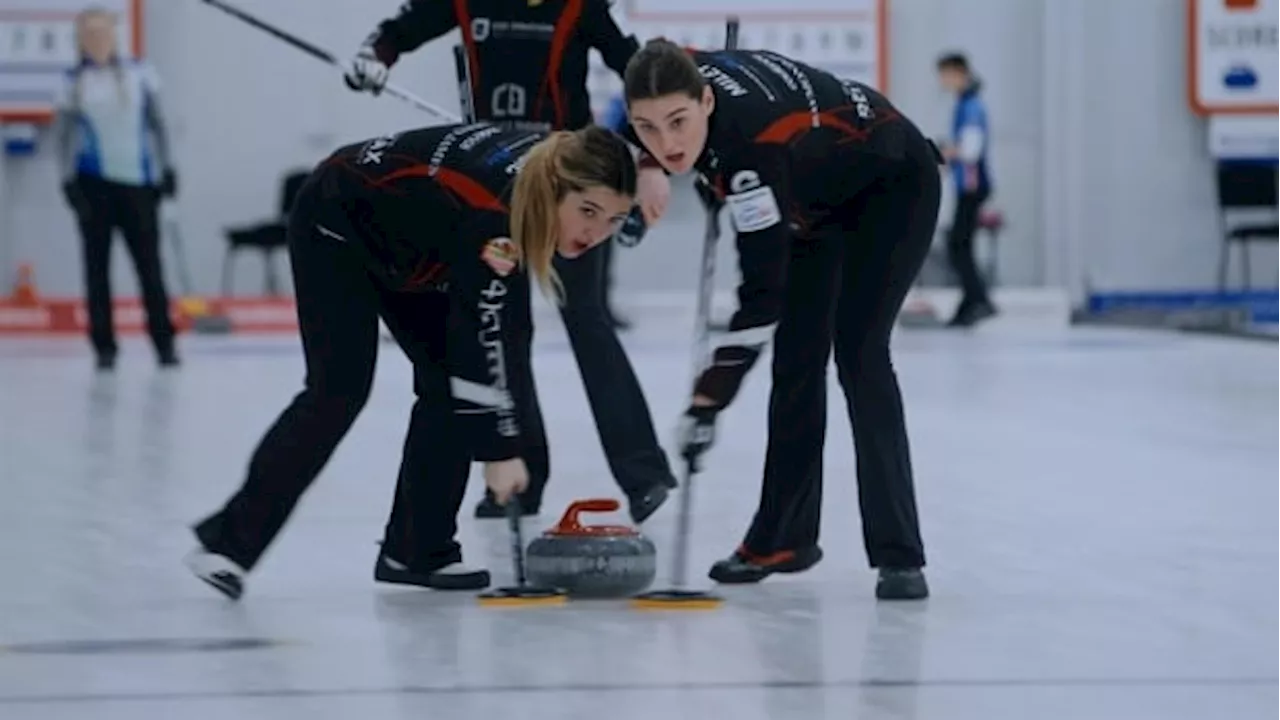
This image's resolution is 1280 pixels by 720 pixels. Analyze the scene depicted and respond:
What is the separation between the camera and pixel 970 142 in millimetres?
16219

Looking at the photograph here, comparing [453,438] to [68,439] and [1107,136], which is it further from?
[1107,136]

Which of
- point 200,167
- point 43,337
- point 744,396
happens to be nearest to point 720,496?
point 744,396

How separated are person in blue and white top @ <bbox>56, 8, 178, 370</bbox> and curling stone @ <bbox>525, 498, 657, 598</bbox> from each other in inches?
305

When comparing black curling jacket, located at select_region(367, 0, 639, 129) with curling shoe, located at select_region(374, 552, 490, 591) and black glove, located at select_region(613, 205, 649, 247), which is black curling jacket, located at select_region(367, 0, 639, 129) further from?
curling shoe, located at select_region(374, 552, 490, 591)

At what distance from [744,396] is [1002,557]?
4991 mm

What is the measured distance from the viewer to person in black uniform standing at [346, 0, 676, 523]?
6.36 metres

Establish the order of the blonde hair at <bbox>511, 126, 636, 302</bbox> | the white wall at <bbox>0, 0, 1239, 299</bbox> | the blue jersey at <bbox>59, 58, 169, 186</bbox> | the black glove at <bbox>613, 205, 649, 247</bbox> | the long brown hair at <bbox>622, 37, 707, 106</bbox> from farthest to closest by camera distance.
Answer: the white wall at <bbox>0, 0, 1239, 299</bbox>
the blue jersey at <bbox>59, 58, 169, 186</bbox>
the black glove at <bbox>613, 205, 649, 247</bbox>
the long brown hair at <bbox>622, 37, 707, 106</bbox>
the blonde hair at <bbox>511, 126, 636, 302</bbox>

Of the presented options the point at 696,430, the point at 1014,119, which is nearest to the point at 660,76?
the point at 696,430

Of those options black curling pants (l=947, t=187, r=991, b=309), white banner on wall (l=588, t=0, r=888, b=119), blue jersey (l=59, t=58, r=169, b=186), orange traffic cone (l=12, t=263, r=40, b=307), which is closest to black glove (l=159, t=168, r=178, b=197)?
blue jersey (l=59, t=58, r=169, b=186)

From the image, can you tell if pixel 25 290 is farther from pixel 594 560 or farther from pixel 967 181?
pixel 594 560

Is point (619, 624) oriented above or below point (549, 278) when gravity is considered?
below

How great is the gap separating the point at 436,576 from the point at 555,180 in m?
1.04

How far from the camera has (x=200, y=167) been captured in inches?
734

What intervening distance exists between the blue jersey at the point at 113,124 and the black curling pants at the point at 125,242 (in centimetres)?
7
